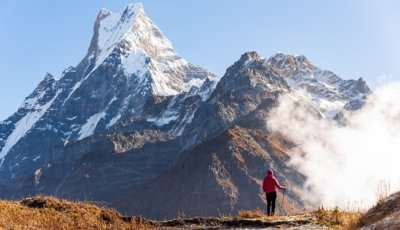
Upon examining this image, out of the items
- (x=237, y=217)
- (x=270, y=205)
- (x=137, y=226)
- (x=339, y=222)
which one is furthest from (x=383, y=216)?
(x=270, y=205)

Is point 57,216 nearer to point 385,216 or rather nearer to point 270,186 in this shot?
point 270,186

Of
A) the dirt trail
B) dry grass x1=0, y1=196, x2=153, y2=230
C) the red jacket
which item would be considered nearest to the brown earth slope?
dry grass x1=0, y1=196, x2=153, y2=230

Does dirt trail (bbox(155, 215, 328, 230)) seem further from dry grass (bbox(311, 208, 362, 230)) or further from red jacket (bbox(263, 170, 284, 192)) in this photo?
red jacket (bbox(263, 170, 284, 192))

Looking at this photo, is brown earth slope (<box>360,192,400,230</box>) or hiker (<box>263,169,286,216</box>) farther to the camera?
hiker (<box>263,169,286,216</box>)

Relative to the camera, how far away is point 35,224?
795 inches

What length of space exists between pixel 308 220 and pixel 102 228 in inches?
290

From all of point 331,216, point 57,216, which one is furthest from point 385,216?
point 57,216

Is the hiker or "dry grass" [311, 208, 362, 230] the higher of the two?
the hiker

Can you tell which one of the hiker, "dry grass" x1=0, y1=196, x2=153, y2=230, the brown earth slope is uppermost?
the hiker

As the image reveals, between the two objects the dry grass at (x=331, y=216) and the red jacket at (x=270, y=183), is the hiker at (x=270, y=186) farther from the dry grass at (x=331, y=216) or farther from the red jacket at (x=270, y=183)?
the dry grass at (x=331, y=216)

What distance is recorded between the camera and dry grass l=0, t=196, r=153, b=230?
20.4m

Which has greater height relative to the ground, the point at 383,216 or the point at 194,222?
the point at 194,222

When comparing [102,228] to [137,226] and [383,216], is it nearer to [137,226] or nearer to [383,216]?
[137,226]

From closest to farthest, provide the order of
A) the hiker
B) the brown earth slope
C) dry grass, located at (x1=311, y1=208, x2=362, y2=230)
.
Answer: the brown earth slope → dry grass, located at (x1=311, y1=208, x2=362, y2=230) → the hiker
